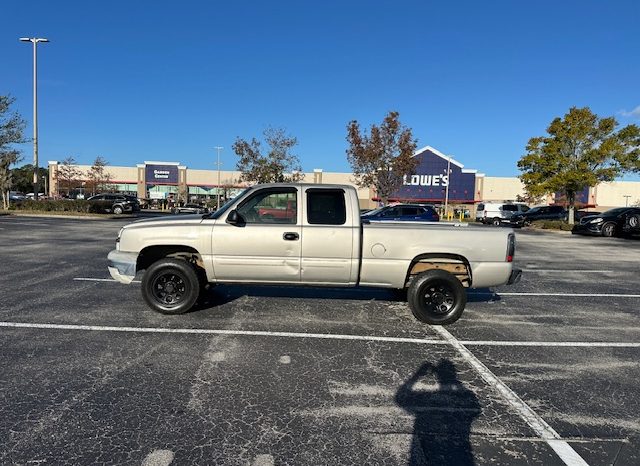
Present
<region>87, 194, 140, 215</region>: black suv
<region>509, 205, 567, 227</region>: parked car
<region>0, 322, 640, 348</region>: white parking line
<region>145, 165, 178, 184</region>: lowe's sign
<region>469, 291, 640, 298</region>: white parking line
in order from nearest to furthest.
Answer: <region>0, 322, 640, 348</region>: white parking line
<region>469, 291, 640, 298</region>: white parking line
<region>509, 205, 567, 227</region>: parked car
<region>87, 194, 140, 215</region>: black suv
<region>145, 165, 178, 184</region>: lowe's sign

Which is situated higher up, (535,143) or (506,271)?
(535,143)

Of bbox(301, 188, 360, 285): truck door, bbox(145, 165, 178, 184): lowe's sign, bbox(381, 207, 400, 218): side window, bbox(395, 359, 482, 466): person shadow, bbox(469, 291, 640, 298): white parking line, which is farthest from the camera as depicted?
bbox(145, 165, 178, 184): lowe's sign

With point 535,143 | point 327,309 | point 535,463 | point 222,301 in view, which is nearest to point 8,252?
point 222,301

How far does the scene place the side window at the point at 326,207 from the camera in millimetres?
6273

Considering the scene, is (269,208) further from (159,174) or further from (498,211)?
(159,174)

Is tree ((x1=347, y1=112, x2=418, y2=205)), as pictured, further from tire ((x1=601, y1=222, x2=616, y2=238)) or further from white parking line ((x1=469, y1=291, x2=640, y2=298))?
white parking line ((x1=469, y1=291, x2=640, y2=298))

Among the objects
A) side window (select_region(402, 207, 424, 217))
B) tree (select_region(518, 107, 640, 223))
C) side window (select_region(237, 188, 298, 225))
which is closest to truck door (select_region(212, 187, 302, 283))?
side window (select_region(237, 188, 298, 225))

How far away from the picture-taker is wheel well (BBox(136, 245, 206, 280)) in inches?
255

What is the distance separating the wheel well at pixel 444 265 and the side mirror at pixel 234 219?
2419mm

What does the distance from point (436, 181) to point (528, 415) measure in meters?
63.5

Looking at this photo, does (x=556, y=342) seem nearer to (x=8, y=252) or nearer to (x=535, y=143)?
(x=8, y=252)

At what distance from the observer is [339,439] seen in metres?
3.25

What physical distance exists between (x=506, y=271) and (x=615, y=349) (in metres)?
1.54

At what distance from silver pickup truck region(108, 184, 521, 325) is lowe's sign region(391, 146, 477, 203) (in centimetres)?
5830
